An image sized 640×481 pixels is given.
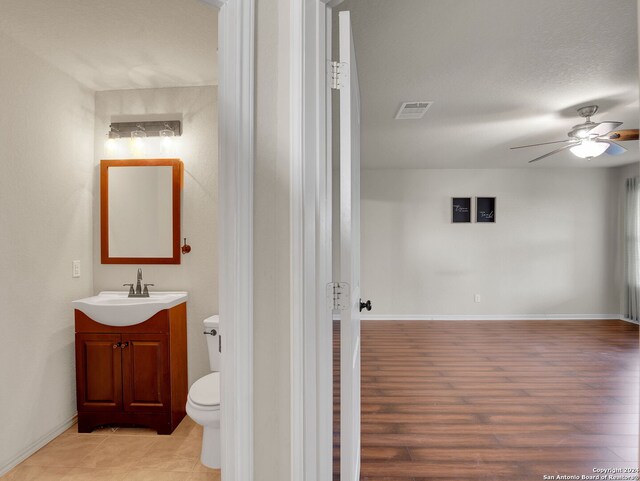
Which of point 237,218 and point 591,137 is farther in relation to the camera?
point 591,137

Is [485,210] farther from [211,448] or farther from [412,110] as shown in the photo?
[211,448]

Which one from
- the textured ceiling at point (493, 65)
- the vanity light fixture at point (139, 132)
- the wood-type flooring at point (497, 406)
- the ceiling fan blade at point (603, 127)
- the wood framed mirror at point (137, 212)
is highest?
the textured ceiling at point (493, 65)

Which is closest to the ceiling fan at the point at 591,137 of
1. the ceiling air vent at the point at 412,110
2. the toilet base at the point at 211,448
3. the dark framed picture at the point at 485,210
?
the ceiling air vent at the point at 412,110

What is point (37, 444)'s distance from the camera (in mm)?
2334

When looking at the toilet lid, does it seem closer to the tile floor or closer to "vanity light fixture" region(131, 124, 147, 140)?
the tile floor

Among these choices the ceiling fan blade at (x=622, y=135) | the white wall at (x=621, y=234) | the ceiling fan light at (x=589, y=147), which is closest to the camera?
the ceiling fan blade at (x=622, y=135)

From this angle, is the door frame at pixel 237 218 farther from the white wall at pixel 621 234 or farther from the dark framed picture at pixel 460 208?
the white wall at pixel 621 234

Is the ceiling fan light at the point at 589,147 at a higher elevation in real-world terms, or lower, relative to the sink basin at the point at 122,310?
higher

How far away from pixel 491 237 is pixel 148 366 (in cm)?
534

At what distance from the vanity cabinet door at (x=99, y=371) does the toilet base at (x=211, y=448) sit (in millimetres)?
767

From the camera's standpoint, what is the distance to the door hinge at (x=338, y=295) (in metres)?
1.22

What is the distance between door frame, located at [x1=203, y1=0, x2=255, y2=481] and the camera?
112cm

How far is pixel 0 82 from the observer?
2148 mm

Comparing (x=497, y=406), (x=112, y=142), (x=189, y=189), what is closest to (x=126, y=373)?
(x=189, y=189)
